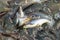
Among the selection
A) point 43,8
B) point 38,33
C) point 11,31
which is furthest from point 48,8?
point 11,31

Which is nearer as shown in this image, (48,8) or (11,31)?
(11,31)

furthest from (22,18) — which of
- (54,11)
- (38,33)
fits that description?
(54,11)

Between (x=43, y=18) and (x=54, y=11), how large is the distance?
14 cm

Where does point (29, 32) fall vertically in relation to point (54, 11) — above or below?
below

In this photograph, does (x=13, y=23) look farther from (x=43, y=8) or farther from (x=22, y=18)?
(x=43, y=8)

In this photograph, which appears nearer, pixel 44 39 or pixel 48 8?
pixel 44 39

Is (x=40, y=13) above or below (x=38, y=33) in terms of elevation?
above

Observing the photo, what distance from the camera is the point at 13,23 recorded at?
1.91 meters

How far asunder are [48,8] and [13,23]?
35 centimetres

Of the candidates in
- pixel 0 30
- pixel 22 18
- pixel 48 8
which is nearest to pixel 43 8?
pixel 48 8

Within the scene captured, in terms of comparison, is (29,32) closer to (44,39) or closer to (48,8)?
(44,39)

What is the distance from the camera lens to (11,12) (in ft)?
6.48

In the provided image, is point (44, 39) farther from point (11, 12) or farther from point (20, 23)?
point (11, 12)

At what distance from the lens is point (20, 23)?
1.89 m
